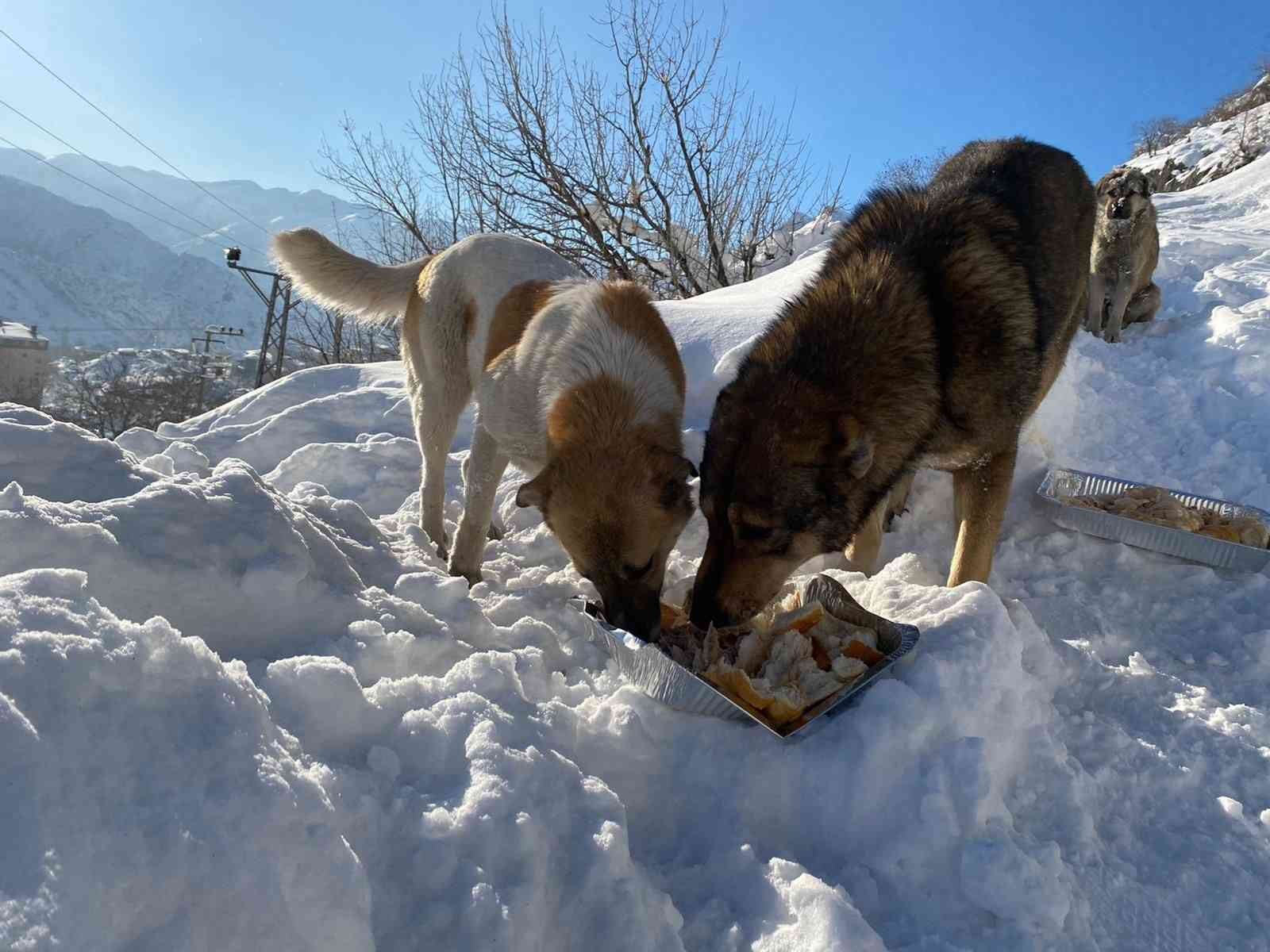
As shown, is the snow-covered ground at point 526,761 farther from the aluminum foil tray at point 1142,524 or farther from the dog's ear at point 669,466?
the dog's ear at point 669,466

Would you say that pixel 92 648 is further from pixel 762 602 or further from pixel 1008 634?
pixel 1008 634

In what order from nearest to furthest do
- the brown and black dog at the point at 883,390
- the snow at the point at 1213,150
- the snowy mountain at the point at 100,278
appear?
the brown and black dog at the point at 883,390
the snow at the point at 1213,150
the snowy mountain at the point at 100,278

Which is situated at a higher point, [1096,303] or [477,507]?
[1096,303]

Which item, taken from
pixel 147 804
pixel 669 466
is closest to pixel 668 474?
pixel 669 466

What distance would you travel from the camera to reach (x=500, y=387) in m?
3.75

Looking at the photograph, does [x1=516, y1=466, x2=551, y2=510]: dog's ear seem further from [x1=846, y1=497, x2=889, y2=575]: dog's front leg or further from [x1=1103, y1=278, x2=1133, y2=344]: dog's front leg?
[x1=1103, y1=278, x2=1133, y2=344]: dog's front leg

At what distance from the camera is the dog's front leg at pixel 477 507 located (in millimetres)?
3891

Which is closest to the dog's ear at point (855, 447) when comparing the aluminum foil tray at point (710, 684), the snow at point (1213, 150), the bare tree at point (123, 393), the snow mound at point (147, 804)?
the aluminum foil tray at point (710, 684)

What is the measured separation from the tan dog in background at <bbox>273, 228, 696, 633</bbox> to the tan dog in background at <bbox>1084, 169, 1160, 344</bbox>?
7007mm

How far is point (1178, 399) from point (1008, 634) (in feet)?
16.2

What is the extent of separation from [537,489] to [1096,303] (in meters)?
8.19

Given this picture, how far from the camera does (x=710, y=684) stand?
2293 millimetres

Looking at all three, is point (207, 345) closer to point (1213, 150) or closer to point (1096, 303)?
point (1096, 303)

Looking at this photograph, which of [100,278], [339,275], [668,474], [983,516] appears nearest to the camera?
[668,474]
